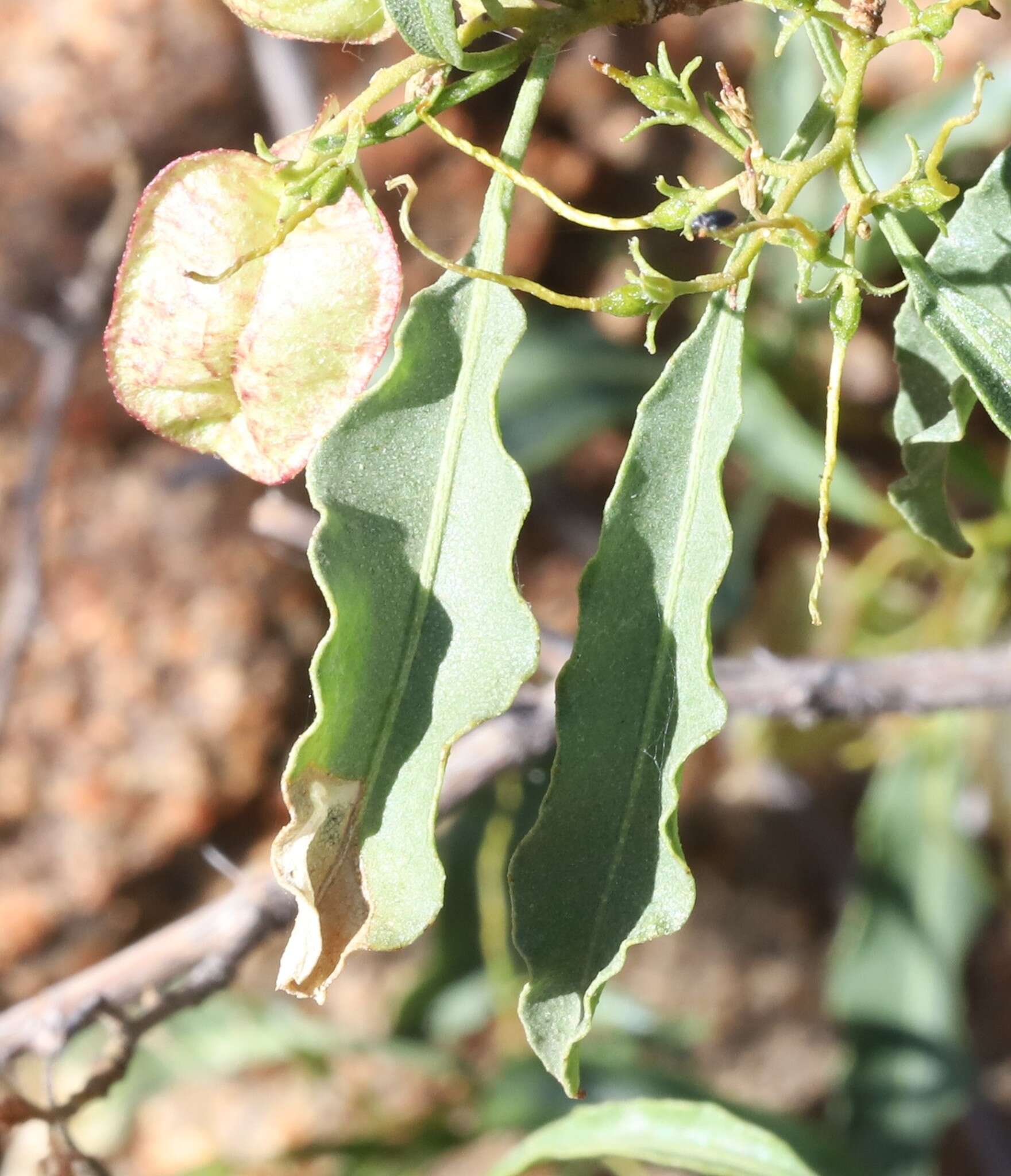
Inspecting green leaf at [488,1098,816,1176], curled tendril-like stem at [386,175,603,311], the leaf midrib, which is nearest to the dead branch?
green leaf at [488,1098,816,1176]

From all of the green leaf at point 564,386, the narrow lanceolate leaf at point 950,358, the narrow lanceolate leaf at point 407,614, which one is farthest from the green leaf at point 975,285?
the green leaf at point 564,386

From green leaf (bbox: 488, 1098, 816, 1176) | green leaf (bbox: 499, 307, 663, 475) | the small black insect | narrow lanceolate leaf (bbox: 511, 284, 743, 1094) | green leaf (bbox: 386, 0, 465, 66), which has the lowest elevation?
green leaf (bbox: 488, 1098, 816, 1176)

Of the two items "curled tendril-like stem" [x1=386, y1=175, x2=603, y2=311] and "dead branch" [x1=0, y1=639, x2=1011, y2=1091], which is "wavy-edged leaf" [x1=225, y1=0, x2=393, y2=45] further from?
"dead branch" [x1=0, y1=639, x2=1011, y2=1091]

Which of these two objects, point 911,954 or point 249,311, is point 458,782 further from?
point 911,954

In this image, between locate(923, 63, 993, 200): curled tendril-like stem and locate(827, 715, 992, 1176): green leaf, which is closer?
locate(923, 63, 993, 200): curled tendril-like stem

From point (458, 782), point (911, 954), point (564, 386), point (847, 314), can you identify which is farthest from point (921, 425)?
point (911, 954)
